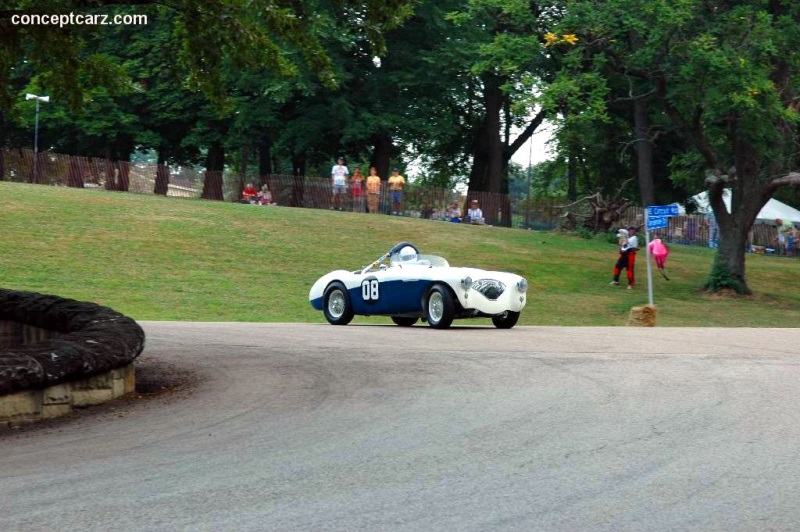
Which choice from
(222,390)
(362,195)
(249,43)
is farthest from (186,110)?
(222,390)

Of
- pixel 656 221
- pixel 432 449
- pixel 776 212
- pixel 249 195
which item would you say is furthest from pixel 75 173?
pixel 432 449

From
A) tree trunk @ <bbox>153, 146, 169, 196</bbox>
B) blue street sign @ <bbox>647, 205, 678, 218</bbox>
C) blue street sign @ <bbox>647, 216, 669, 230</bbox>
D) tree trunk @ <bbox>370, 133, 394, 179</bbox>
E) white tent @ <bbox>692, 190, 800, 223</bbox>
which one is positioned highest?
tree trunk @ <bbox>370, 133, 394, 179</bbox>

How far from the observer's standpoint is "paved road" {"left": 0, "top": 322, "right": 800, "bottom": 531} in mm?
5902

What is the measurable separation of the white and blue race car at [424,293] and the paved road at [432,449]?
17.7 ft

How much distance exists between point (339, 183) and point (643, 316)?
2449 cm

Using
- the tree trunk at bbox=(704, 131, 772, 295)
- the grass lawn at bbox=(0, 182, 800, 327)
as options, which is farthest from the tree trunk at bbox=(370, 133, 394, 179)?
the tree trunk at bbox=(704, 131, 772, 295)

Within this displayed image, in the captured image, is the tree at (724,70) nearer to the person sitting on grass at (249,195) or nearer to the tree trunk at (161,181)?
the person sitting on grass at (249,195)

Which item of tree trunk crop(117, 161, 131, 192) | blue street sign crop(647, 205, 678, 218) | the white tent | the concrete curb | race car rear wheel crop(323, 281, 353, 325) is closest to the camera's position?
the concrete curb

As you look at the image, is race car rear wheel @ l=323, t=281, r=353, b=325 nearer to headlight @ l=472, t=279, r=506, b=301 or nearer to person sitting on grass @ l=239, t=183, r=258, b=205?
headlight @ l=472, t=279, r=506, b=301

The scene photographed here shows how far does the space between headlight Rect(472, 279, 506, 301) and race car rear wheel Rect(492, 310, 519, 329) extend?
654 mm

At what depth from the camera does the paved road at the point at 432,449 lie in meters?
5.90

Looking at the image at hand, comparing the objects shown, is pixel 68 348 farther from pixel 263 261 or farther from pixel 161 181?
pixel 161 181

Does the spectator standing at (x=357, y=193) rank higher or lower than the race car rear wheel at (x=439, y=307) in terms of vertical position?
higher

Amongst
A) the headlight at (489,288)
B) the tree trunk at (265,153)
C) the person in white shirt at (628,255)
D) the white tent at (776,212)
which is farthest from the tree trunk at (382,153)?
the headlight at (489,288)
